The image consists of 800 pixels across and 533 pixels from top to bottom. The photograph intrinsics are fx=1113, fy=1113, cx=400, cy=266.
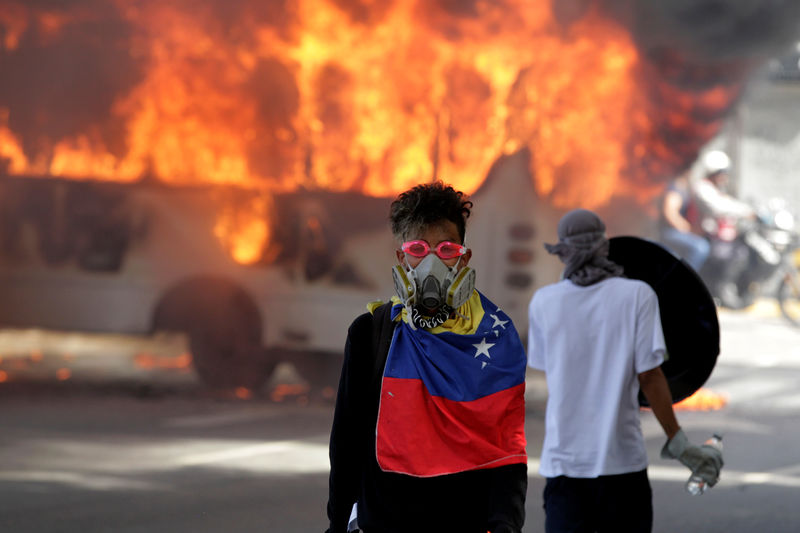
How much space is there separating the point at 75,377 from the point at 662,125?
7.15 meters

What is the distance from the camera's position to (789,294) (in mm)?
17719

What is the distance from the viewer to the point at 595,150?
1202cm

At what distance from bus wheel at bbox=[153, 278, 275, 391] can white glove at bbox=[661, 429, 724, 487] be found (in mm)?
6428

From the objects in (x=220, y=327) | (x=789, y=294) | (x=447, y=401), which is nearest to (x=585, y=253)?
(x=447, y=401)

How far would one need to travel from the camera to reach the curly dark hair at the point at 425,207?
2582 millimetres

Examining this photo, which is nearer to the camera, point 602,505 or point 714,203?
point 602,505

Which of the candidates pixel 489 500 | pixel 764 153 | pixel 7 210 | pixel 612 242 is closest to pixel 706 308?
pixel 612 242

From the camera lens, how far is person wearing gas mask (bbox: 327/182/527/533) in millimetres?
2473

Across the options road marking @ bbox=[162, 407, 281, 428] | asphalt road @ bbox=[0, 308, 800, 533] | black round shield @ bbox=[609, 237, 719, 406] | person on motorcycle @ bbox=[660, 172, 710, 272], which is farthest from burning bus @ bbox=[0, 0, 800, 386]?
black round shield @ bbox=[609, 237, 719, 406]

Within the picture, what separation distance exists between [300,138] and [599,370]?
7630 millimetres

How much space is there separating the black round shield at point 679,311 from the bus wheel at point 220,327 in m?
6.04

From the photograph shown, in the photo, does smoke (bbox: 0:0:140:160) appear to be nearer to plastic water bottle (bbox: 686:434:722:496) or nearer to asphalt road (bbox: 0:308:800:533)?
asphalt road (bbox: 0:308:800:533)

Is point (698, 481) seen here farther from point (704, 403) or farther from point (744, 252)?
point (744, 252)

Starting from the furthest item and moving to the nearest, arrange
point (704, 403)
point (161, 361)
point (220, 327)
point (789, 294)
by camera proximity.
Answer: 1. point (789, 294)
2. point (161, 361)
3. point (704, 403)
4. point (220, 327)
